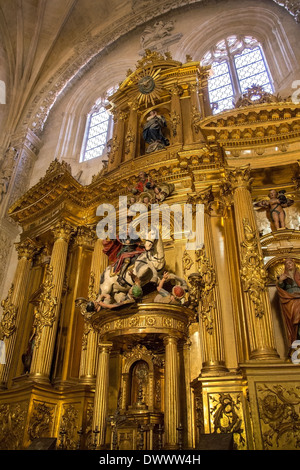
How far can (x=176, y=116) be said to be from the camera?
11195 millimetres

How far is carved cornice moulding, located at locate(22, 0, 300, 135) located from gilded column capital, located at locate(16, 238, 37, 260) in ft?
21.6

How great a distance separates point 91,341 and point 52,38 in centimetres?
1509

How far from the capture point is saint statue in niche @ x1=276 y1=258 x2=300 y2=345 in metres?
6.54

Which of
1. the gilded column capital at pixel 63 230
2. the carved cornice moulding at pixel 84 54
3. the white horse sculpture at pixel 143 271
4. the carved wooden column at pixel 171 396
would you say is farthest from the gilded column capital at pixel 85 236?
the carved cornice moulding at pixel 84 54

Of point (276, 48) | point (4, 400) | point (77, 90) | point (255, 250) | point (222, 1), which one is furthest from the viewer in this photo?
point (77, 90)

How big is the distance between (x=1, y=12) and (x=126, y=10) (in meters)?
5.76

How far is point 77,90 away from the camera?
54.5ft

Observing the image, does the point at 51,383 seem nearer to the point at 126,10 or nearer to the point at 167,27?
the point at 167,27

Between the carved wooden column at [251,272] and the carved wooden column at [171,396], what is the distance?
4.47 feet

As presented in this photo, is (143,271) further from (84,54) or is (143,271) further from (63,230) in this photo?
(84,54)

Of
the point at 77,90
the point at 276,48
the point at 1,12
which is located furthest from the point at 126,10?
the point at 276,48

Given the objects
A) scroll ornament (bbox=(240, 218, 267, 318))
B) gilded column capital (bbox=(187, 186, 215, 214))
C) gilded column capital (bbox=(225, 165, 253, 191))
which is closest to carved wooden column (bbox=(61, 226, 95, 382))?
gilded column capital (bbox=(187, 186, 215, 214))

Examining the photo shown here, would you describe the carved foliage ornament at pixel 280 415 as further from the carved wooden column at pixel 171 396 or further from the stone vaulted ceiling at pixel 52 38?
the stone vaulted ceiling at pixel 52 38

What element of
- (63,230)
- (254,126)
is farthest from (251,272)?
(63,230)
